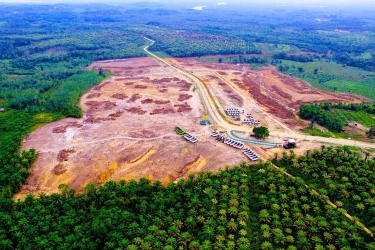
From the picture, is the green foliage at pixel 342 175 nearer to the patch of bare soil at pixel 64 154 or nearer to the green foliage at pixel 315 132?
the green foliage at pixel 315 132

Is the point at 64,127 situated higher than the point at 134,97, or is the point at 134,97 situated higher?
the point at 134,97

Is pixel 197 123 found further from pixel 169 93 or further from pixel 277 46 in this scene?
pixel 277 46

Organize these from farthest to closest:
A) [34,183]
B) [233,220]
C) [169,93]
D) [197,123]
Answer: [169,93] < [197,123] < [34,183] < [233,220]

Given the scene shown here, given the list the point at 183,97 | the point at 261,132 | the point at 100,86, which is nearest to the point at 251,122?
the point at 261,132

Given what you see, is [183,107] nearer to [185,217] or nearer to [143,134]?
[143,134]

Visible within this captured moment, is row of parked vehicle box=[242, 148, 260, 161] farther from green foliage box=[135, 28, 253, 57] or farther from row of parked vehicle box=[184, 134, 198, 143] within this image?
green foliage box=[135, 28, 253, 57]

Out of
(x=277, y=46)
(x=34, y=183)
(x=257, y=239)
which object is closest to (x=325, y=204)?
(x=257, y=239)
